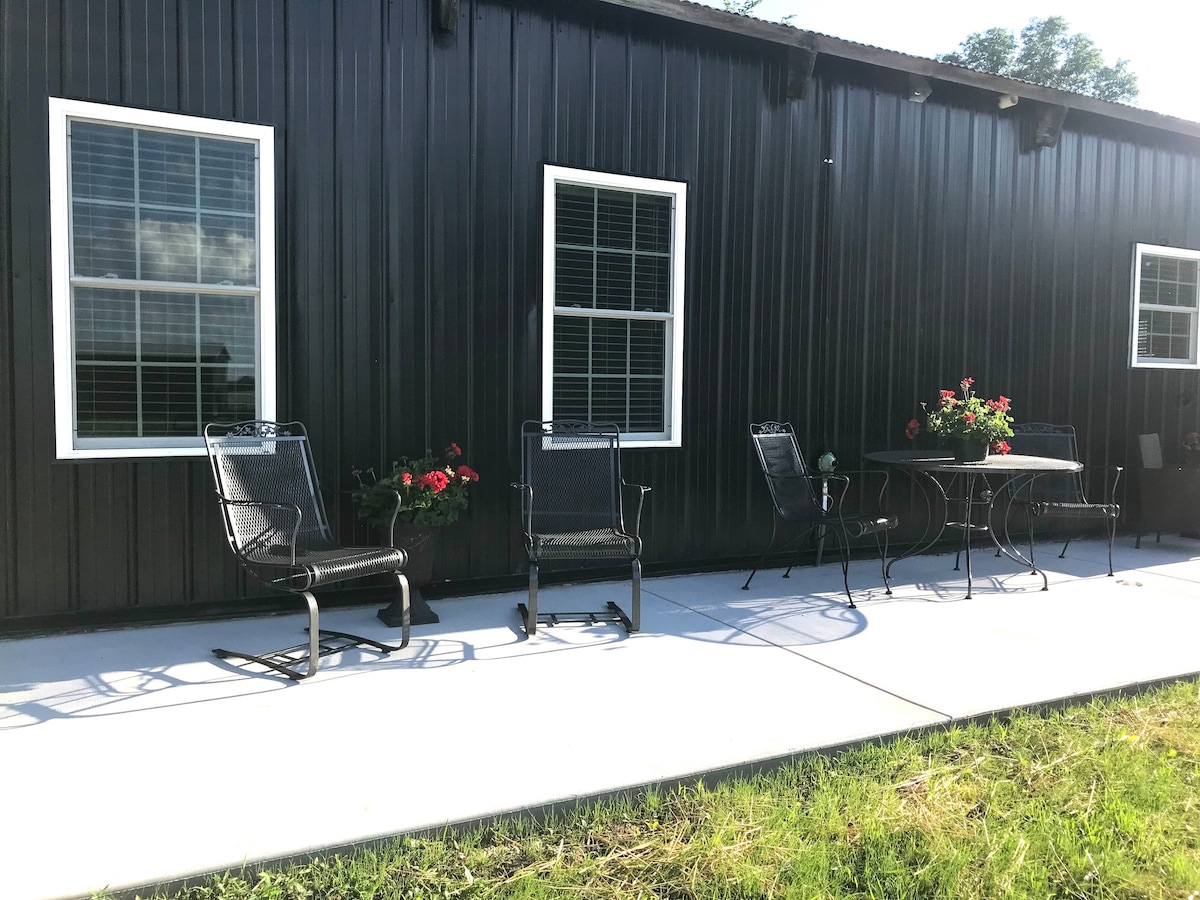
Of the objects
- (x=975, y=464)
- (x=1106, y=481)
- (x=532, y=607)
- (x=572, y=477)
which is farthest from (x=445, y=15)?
(x=1106, y=481)

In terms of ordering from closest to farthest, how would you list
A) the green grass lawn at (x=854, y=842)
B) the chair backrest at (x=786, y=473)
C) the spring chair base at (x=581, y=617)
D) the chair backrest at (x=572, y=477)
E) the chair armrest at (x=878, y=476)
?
the green grass lawn at (x=854, y=842), the spring chair base at (x=581, y=617), the chair backrest at (x=572, y=477), the chair backrest at (x=786, y=473), the chair armrest at (x=878, y=476)

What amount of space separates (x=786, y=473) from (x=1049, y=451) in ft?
7.78

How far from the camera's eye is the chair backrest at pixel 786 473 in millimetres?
4852

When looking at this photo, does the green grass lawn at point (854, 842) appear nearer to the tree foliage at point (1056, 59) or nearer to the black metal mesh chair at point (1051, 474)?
the black metal mesh chair at point (1051, 474)

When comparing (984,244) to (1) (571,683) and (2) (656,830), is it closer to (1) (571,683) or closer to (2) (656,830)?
(1) (571,683)

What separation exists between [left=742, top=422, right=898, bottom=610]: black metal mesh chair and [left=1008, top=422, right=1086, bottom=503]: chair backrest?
1391 millimetres

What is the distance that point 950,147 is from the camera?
19.6 feet

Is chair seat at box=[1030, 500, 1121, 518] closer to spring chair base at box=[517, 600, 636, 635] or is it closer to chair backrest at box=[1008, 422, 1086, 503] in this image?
chair backrest at box=[1008, 422, 1086, 503]

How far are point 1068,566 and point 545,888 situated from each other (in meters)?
4.82

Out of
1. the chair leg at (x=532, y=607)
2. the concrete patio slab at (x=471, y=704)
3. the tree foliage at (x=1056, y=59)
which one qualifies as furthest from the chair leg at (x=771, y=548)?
the tree foliage at (x=1056, y=59)

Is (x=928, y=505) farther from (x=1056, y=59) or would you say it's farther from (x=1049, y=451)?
(x=1056, y=59)

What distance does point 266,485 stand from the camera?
382 centimetres

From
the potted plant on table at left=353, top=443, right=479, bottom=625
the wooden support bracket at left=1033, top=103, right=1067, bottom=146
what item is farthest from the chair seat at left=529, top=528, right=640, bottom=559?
the wooden support bracket at left=1033, top=103, right=1067, bottom=146

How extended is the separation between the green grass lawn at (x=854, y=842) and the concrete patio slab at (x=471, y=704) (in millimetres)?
89
